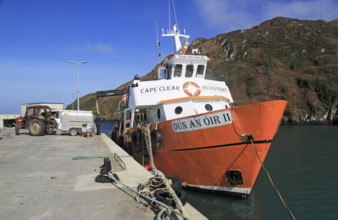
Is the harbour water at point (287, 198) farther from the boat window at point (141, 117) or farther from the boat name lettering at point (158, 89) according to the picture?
the boat window at point (141, 117)

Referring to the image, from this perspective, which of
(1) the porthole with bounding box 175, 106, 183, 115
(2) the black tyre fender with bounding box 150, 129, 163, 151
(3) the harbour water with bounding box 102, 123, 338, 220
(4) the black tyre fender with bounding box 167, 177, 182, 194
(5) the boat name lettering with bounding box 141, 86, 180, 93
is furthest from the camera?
(5) the boat name lettering with bounding box 141, 86, 180, 93

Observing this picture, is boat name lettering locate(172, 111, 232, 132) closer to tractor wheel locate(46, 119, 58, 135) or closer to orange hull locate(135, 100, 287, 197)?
orange hull locate(135, 100, 287, 197)

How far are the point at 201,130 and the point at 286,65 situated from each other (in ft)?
288

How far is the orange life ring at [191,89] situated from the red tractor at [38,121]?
47.5 feet

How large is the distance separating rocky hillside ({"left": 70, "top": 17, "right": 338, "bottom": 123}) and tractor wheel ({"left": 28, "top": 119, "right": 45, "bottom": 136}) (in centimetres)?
4390

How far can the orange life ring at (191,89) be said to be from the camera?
14.0 m

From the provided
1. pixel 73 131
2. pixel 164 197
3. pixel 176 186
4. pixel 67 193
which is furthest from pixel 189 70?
pixel 73 131

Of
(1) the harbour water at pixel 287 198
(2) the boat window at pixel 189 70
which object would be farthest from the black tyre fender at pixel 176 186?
(2) the boat window at pixel 189 70

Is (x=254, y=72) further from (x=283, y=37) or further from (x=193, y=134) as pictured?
(x=193, y=134)

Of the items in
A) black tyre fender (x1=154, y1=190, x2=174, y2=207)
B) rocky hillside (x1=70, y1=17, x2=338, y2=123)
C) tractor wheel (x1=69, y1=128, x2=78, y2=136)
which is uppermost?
rocky hillside (x1=70, y1=17, x2=338, y2=123)

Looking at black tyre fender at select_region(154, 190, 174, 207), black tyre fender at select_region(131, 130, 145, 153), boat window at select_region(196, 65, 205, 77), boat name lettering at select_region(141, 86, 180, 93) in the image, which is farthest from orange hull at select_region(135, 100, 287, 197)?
boat window at select_region(196, 65, 205, 77)

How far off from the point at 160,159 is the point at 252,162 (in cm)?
378

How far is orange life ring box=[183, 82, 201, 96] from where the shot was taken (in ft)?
46.1

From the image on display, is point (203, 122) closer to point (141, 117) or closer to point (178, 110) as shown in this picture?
point (178, 110)
